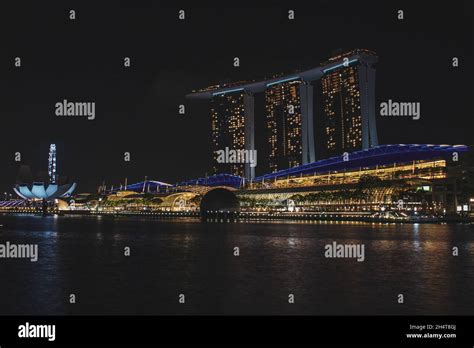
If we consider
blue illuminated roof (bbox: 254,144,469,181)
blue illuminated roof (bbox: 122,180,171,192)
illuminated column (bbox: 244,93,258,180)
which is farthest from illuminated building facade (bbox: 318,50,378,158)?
blue illuminated roof (bbox: 122,180,171,192)

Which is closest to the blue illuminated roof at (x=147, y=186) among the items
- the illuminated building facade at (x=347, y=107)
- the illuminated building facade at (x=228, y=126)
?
the illuminated building facade at (x=228, y=126)

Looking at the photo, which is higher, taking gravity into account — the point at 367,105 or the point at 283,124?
the point at 283,124

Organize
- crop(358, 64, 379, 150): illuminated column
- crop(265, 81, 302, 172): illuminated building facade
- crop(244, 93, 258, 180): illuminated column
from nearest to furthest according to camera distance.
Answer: crop(358, 64, 379, 150): illuminated column
crop(265, 81, 302, 172): illuminated building facade
crop(244, 93, 258, 180): illuminated column

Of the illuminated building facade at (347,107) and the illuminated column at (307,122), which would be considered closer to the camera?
the illuminated building facade at (347,107)

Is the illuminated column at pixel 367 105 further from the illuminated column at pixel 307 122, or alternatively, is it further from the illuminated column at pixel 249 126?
the illuminated column at pixel 249 126

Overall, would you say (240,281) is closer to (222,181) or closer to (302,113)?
(302,113)

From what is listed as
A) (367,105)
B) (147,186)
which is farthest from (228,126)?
(367,105)

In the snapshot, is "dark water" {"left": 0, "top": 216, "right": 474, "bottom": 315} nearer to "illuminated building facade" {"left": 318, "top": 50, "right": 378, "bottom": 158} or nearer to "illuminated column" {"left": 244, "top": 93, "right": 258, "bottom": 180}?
"illuminated building facade" {"left": 318, "top": 50, "right": 378, "bottom": 158}
